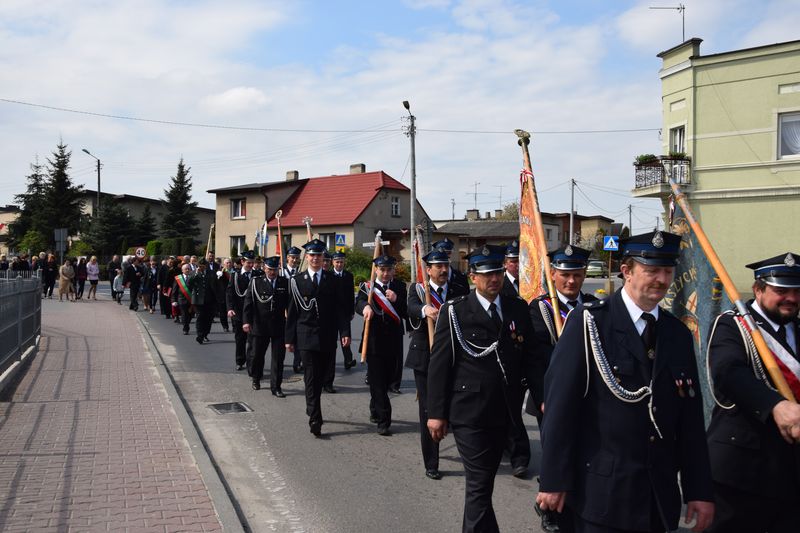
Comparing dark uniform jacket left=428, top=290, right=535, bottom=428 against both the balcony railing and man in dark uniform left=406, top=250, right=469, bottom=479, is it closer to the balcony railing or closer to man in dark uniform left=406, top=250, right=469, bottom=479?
man in dark uniform left=406, top=250, right=469, bottom=479

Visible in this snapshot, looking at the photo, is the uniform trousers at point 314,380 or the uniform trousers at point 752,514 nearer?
the uniform trousers at point 752,514

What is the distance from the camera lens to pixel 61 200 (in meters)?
62.9

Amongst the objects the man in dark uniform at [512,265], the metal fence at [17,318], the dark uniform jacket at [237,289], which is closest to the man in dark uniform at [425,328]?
the man in dark uniform at [512,265]

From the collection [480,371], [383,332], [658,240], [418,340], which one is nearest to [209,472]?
[418,340]

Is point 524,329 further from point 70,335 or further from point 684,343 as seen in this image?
point 70,335

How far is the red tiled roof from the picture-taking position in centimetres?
4891

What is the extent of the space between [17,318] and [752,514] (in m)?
10.7

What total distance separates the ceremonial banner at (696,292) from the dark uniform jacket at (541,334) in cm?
65

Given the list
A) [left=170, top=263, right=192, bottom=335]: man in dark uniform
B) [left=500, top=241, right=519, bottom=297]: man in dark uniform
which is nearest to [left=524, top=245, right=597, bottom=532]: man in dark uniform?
[left=500, top=241, right=519, bottom=297]: man in dark uniform

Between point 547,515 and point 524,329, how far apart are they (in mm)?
1305

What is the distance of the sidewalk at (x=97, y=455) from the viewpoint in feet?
17.0

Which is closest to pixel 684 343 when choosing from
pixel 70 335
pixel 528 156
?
pixel 528 156

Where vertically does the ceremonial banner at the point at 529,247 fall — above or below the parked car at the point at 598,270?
above

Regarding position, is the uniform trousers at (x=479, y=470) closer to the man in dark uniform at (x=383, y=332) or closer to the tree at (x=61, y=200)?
the man in dark uniform at (x=383, y=332)
